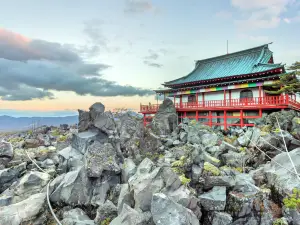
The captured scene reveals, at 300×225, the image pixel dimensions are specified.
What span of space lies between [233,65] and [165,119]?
618 inches

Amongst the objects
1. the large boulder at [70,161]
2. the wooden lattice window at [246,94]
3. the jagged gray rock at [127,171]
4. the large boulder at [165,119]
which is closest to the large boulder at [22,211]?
the large boulder at [70,161]

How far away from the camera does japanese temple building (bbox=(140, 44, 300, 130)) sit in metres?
27.1

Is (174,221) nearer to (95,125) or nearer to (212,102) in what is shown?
(95,125)

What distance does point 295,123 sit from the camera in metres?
22.2

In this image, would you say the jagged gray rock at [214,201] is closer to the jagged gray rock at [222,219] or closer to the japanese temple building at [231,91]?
the jagged gray rock at [222,219]

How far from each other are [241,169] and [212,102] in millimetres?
16380

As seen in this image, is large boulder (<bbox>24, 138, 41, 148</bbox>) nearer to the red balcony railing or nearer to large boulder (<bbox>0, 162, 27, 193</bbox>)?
large boulder (<bbox>0, 162, 27, 193</bbox>)

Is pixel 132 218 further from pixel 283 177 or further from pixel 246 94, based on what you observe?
pixel 246 94

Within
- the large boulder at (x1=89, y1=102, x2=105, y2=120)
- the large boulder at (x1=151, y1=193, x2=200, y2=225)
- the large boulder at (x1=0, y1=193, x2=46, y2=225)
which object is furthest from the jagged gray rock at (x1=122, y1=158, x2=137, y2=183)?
the large boulder at (x1=89, y1=102, x2=105, y2=120)

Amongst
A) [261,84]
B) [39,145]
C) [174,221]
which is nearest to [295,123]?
[261,84]

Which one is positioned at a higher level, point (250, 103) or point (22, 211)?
point (250, 103)

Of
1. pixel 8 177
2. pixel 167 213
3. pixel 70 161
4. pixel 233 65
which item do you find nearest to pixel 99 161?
pixel 70 161

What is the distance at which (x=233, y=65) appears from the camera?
35.7 m

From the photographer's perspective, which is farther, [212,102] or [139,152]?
[212,102]
